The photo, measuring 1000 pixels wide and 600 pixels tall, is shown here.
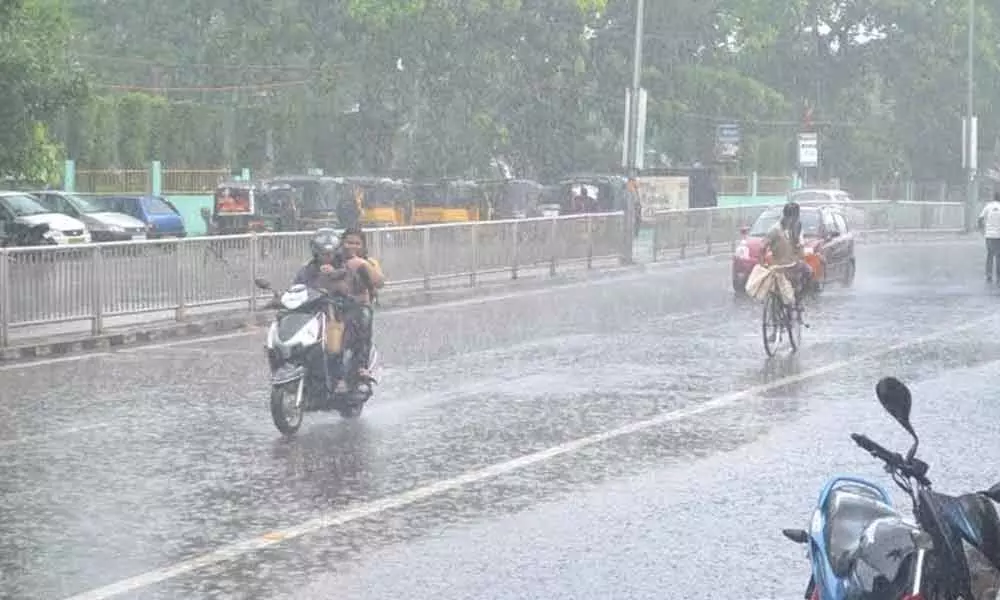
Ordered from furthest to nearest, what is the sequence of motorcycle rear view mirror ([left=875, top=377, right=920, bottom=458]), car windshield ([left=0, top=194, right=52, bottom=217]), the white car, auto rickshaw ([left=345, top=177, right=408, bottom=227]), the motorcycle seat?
the white car
auto rickshaw ([left=345, top=177, right=408, bottom=227])
car windshield ([left=0, top=194, right=52, bottom=217])
the motorcycle seat
motorcycle rear view mirror ([left=875, top=377, right=920, bottom=458])

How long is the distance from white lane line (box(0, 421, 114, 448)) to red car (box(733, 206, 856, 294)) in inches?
641

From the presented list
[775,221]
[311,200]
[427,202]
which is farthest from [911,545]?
[427,202]

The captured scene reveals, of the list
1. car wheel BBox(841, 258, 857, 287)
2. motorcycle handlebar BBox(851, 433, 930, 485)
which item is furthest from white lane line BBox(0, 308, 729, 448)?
motorcycle handlebar BBox(851, 433, 930, 485)

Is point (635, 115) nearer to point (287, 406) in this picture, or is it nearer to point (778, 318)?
point (778, 318)

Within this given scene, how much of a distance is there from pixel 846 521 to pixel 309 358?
7970mm

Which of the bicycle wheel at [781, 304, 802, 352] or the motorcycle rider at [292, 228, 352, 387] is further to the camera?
the bicycle wheel at [781, 304, 802, 352]

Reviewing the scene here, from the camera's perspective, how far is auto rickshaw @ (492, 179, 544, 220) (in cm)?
4634

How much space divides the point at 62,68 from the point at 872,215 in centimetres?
3302

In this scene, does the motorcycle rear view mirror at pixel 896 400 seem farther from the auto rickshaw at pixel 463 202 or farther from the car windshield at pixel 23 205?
the auto rickshaw at pixel 463 202

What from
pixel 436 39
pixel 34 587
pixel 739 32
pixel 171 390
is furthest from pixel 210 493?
pixel 739 32

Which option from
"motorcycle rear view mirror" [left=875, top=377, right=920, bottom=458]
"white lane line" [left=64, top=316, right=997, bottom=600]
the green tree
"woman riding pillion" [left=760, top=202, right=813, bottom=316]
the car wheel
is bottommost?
the car wheel

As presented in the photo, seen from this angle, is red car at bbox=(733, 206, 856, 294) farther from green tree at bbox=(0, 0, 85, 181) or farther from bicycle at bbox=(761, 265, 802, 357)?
green tree at bbox=(0, 0, 85, 181)

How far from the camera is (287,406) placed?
40.8ft

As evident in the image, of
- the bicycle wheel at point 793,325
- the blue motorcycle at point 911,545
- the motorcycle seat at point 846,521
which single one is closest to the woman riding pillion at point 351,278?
the bicycle wheel at point 793,325
